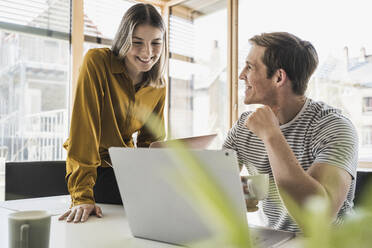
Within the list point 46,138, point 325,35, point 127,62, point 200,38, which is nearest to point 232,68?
point 200,38

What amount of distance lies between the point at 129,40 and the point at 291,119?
0.69m

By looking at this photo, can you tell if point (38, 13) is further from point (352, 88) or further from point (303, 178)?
point (303, 178)

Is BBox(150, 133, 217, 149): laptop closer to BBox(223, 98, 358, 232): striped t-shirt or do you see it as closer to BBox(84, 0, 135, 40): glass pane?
BBox(223, 98, 358, 232): striped t-shirt

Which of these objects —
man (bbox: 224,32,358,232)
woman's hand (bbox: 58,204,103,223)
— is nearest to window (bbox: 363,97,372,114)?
man (bbox: 224,32,358,232)

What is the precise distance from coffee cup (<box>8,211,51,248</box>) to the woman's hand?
1.16 ft

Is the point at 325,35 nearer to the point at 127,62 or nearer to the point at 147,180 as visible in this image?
the point at 127,62

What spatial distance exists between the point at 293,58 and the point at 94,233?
0.95m

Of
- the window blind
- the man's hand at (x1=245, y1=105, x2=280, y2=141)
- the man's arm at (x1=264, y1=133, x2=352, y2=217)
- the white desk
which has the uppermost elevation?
the window blind

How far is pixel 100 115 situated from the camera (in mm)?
1381

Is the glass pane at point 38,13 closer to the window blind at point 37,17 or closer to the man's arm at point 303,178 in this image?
the window blind at point 37,17

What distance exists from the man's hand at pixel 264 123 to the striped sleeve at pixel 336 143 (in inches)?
6.2

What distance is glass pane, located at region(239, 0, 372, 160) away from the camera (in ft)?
9.29

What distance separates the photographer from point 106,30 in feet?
12.9

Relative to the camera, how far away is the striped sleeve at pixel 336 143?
1.08 m
